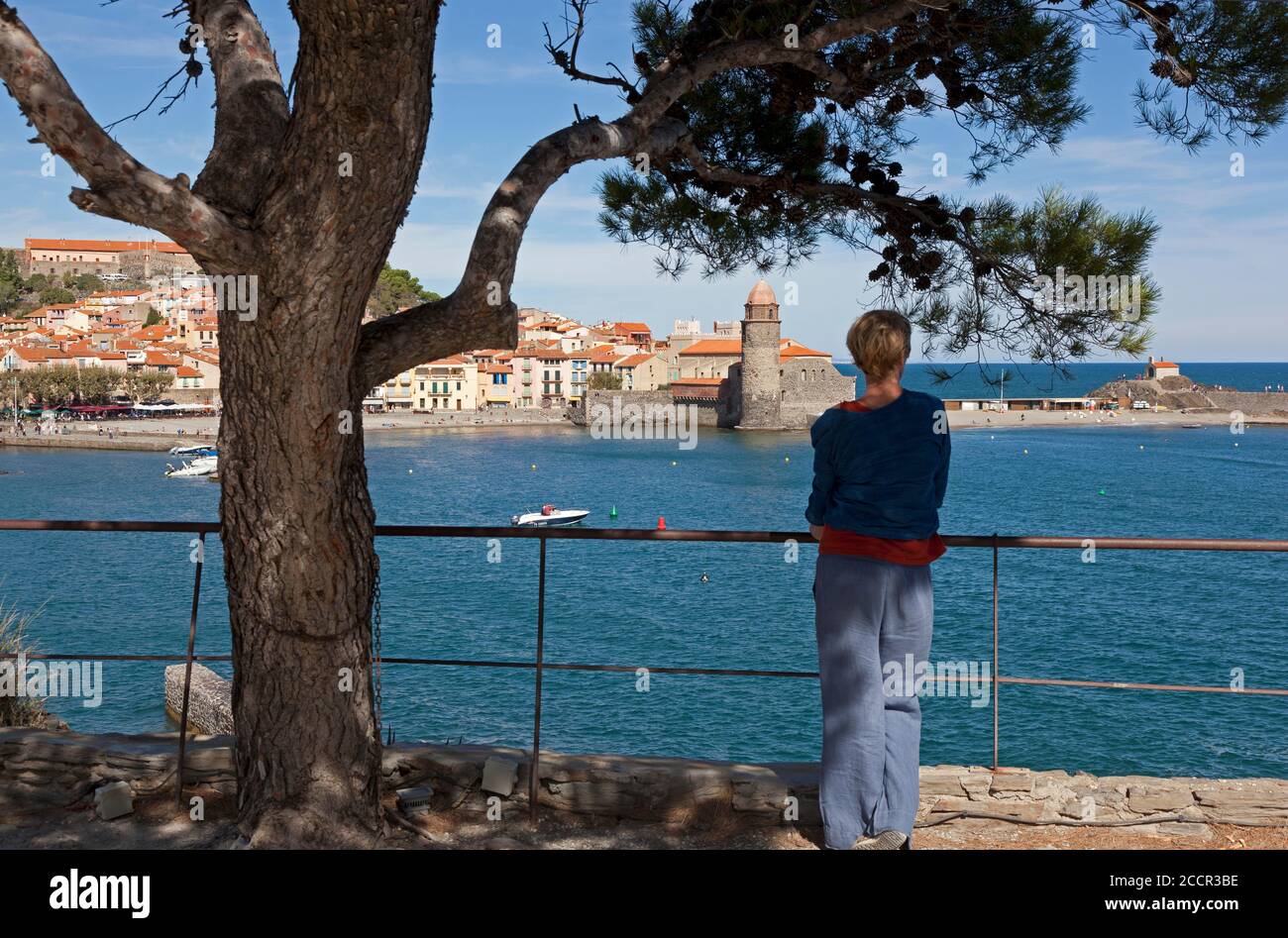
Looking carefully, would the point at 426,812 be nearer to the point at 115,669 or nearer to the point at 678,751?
the point at 678,751

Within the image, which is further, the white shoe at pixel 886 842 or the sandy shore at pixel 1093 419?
the sandy shore at pixel 1093 419

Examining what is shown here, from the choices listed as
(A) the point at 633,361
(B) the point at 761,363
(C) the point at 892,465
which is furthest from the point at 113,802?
(A) the point at 633,361

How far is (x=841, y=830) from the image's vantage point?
314 centimetres

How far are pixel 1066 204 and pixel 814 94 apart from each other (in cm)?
115

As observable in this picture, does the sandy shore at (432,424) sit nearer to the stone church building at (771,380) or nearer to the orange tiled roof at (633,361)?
the orange tiled roof at (633,361)

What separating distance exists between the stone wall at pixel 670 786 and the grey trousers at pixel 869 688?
413mm

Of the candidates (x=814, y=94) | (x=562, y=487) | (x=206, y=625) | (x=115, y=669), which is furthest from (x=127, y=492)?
(x=814, y=94)

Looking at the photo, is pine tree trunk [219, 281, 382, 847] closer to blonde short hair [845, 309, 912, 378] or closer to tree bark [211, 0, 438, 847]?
tree bark [211, 0, 438, 847]

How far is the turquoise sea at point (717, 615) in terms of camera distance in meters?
17.0

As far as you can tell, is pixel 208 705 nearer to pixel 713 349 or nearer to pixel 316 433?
pixel 316 433

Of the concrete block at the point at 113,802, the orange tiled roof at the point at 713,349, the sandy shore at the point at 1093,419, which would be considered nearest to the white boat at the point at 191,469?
the orange tiled roof at the point at 713,349

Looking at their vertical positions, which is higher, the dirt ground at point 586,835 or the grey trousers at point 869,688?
the grey trousers at point 869,688

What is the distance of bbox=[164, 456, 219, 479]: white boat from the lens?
54.8m

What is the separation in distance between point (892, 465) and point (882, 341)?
0.33 metres
